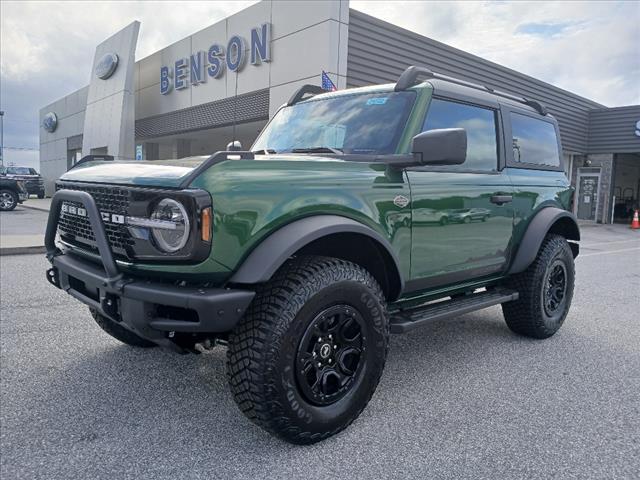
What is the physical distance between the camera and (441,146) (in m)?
2.54

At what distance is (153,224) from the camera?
2145mm

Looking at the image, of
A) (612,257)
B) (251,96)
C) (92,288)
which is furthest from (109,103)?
(92,288)

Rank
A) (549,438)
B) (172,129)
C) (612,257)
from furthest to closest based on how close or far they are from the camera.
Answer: (172,129) → (612,257) → (549,438)

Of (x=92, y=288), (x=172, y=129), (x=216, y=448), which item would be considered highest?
(x=172, y=129)

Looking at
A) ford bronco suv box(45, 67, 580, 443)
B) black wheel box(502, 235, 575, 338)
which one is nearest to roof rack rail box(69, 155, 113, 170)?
ford bronco suv box(45, 67, 580, 443)

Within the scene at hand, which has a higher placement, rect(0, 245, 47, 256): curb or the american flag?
the american flag

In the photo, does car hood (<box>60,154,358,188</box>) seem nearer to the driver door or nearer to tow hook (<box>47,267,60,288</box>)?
tow hook (<box>47,267,60,288</box>)

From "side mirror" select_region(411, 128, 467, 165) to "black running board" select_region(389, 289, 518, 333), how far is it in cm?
95

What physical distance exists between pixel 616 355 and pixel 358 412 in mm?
2485

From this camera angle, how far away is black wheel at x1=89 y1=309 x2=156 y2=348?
3.31 metres

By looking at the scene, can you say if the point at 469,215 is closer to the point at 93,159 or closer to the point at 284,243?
the point at 284,243

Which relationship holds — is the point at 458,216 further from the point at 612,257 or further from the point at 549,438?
the point at 612,257

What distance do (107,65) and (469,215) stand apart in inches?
801

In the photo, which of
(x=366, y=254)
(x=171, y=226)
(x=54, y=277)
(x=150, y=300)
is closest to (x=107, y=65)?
(x=54, y=277)
